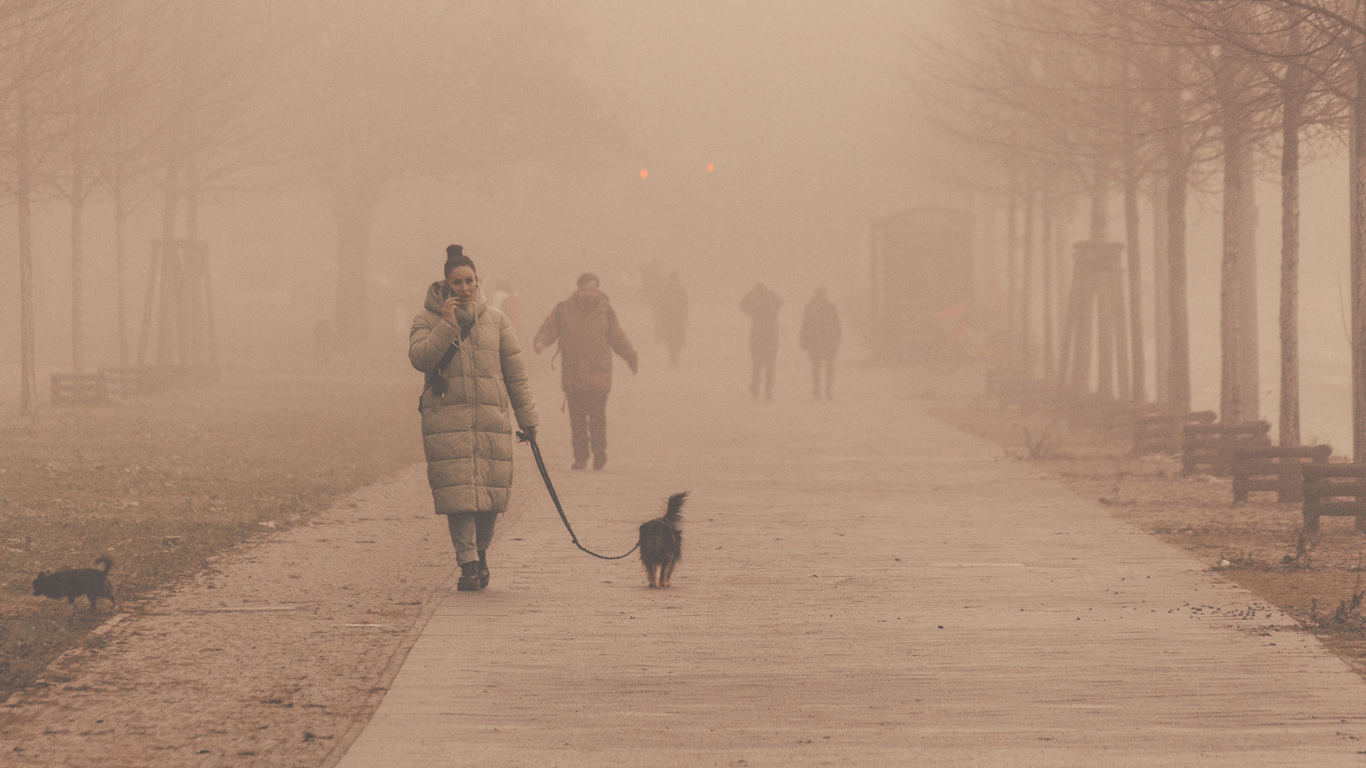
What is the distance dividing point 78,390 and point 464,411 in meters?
15.1

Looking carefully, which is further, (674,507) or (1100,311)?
(1100,311)

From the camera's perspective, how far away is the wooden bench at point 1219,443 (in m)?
13.8

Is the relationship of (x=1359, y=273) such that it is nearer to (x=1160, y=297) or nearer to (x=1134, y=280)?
(x=1134, y=280)

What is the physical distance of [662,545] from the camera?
8.10 m

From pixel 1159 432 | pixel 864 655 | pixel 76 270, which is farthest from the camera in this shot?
pixel 76 270

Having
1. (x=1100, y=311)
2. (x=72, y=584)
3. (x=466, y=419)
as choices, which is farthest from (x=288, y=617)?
(x=1100, y=311)

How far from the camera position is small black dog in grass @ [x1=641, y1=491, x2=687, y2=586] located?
811 cm

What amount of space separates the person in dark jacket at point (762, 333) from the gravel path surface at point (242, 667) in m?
16.4

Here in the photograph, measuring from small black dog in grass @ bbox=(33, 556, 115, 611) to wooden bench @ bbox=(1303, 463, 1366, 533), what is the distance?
696 centimetres

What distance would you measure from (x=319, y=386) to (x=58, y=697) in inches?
852

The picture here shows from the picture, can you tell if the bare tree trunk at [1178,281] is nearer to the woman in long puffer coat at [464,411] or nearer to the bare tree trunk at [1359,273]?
the bare tree trunk at [1359,273]

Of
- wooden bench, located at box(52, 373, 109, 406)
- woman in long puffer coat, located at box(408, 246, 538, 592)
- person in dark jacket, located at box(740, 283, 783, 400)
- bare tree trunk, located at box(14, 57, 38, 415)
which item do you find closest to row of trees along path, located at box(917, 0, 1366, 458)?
person in dark jacket, located at box(740, 283, 783, 400)

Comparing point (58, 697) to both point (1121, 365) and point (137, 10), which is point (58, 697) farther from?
point (137, 10)

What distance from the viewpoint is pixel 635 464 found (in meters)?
15.3
